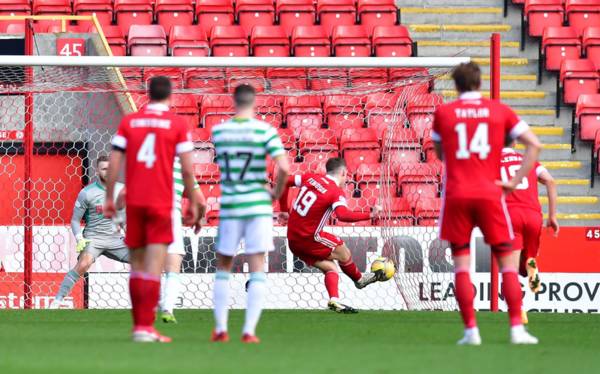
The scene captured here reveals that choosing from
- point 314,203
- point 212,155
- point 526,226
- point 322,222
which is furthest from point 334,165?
point 212,155

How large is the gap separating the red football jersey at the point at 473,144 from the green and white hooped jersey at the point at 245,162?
114 centimetres

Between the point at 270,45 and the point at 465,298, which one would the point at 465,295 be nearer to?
the point at 465,298

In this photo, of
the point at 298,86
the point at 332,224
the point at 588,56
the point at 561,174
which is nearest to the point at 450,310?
the point at 332,224

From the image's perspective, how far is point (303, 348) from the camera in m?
8.22

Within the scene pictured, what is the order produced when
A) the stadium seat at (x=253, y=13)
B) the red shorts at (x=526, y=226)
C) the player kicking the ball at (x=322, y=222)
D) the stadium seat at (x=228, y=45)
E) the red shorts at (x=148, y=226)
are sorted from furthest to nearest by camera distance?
1. the stadium seat at (x=253, y=13)
2. the stadium seat at (x=228, y=45)
3. the player kicking the ball at (x=322, y=222)
4. the red shorts at (x=526, y=226)
5. the red shorts at (x=148, y=226)

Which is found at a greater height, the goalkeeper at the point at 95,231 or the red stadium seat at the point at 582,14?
the red stadium seat at the point at 582,14

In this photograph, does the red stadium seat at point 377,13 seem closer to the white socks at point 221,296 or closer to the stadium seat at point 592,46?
the stadium seat at point 592,46

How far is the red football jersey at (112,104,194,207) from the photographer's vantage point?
8344mm

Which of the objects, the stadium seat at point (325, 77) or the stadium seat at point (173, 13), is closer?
the stadium seat at point (325, 77)

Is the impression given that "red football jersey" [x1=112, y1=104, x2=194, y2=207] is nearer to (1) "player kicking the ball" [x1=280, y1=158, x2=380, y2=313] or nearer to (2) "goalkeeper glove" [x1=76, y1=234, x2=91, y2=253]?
(1) "player kicking the ball" [x1=280, y1=158, x2=380, y2=313]

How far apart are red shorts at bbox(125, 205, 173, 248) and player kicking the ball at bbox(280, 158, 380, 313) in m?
4.50

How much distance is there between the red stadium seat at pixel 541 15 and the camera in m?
20.5

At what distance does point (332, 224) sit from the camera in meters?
14.8

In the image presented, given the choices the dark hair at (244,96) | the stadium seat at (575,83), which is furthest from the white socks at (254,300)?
the stadium seat at (575,83)
